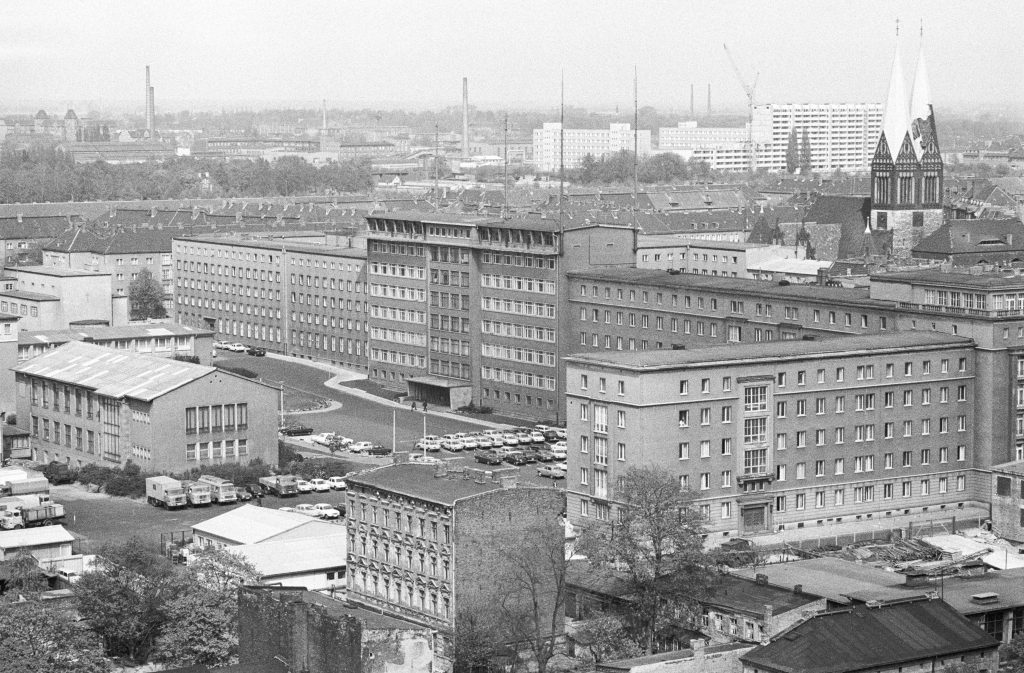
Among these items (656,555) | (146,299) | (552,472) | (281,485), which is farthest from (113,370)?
(146,299)

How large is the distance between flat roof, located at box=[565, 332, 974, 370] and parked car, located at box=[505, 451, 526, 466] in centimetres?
915

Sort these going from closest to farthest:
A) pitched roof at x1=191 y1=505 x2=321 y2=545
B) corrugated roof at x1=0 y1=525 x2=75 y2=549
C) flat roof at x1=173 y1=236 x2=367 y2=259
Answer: pitched roof at x1=191 y1=505 x2=321 y2=545 → corrugated roof at x1=0 y1=525 x2=75 y2=549 → flat roof at x1=173 y1=236 x2=367 y2=259

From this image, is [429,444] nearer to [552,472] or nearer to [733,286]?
[552,472]

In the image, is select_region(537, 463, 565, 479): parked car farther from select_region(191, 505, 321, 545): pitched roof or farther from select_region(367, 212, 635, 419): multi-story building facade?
select_region(367, 212, 635, 419): multi-story building facade

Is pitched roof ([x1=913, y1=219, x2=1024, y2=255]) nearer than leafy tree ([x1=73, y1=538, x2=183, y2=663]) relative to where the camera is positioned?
No

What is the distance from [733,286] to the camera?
67062 millimetres

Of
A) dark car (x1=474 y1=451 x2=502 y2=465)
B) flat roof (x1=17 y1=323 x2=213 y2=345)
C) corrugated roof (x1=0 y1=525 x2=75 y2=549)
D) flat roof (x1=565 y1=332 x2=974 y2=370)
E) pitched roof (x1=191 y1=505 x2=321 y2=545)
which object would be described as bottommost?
dark car (x1=474 y1=451 x2=502 y2=465)

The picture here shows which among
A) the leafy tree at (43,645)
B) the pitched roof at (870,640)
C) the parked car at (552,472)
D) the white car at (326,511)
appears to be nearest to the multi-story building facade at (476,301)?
the parked car at (552,472)

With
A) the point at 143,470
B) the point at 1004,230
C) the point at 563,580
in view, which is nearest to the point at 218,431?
the point at 143,470

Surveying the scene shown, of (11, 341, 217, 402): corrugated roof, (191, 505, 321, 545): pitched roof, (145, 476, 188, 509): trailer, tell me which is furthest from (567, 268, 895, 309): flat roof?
(191, 505, 321, 545): pitched roof

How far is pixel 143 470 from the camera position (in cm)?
6384

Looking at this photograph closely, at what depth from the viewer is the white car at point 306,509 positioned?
186ft

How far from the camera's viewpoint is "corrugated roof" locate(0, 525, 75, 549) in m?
52.2

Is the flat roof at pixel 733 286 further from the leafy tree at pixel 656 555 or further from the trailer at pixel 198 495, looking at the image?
the trailer at pixel 198 495
